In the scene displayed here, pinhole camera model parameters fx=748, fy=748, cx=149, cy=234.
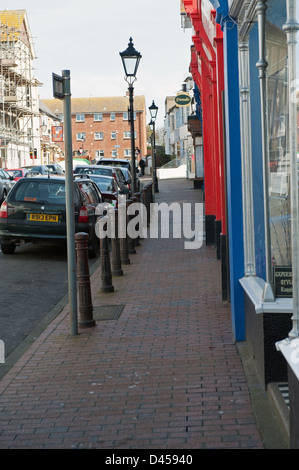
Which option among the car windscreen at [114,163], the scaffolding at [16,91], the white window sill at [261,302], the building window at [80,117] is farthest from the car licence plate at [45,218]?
the building window at [80,117]

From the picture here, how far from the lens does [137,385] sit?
5613 millimetres

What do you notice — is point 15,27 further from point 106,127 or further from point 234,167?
point 234,167

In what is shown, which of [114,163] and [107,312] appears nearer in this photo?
[107,312]

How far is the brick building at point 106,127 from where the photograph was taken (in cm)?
10931

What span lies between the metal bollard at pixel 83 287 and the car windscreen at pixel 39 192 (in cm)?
605

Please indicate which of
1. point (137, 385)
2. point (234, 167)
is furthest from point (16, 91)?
point (137, 385)

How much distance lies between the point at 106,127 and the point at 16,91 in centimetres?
4846

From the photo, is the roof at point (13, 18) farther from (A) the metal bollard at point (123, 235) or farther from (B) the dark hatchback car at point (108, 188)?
(A) the metal bollard at point (123, 235)

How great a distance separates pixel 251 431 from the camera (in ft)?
14.7

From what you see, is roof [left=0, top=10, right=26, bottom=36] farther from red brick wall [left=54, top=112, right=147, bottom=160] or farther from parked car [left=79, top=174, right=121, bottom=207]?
parked car [left=79, top=174, right=121, bottom=207]

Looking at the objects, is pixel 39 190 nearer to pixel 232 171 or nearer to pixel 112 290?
pixel 112 290
